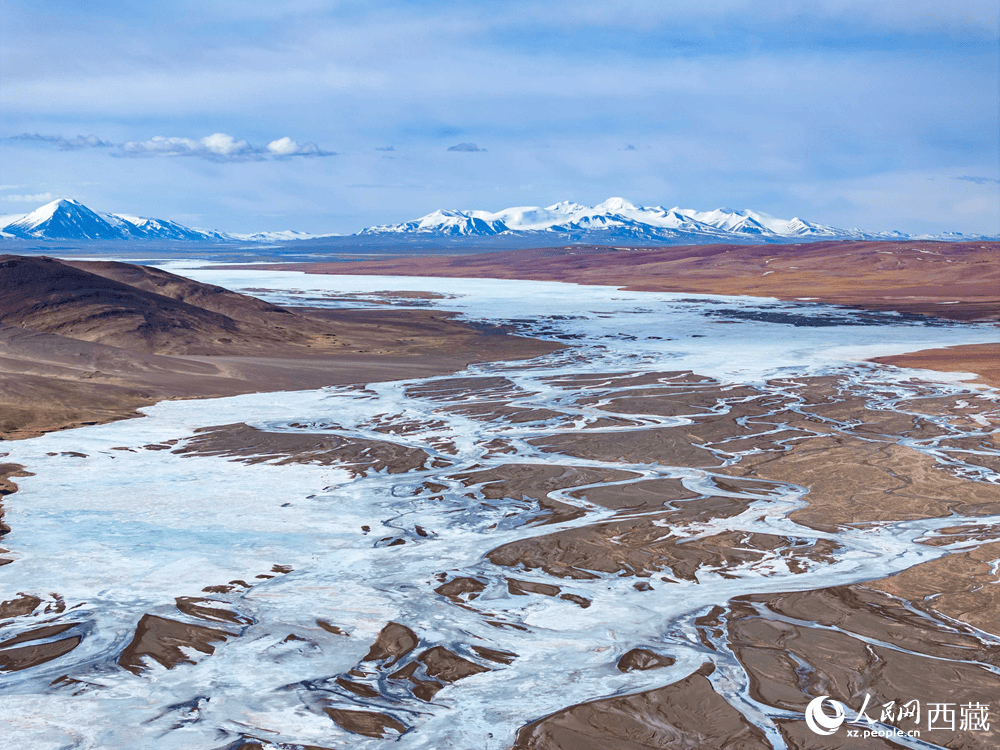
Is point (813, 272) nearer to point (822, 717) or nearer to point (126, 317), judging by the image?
point (126, 317)

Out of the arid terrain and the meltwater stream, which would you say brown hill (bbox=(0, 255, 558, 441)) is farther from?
the arid terrain

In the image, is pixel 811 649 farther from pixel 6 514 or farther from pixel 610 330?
pixel 610 330

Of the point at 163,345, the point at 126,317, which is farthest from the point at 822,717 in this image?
the point at 126,317

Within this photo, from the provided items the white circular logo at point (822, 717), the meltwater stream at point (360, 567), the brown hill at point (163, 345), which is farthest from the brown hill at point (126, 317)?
the white circular logo at point (822, 717)

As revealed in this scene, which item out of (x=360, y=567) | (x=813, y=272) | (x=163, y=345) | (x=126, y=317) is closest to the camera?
(x=360, y=567)

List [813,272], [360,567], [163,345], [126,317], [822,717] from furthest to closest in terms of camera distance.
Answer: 1. [813,272]
2. [126,317]
3. [163,345]
4. [360,567]
5. [822,717]

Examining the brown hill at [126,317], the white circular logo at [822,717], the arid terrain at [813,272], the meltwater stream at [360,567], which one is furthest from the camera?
the arid terrain at [813,272]

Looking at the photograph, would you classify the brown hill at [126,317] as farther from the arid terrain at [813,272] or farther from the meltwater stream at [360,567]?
the arid terrain at [813,272]
